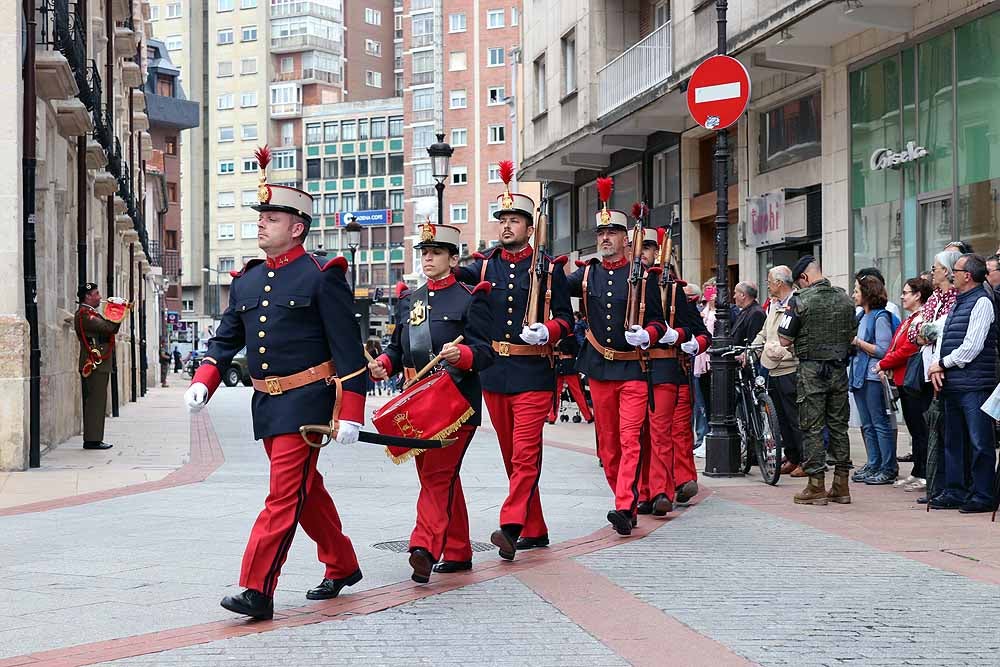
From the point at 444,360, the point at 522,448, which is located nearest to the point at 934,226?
the point at 522,448

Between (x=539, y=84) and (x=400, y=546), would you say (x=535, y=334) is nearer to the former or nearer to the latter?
(x=400, y=546)

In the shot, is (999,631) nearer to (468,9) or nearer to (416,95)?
(468,9)

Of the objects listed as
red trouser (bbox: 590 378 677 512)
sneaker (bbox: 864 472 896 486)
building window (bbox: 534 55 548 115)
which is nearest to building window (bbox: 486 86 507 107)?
building window (bbox: 534 55 548 115)

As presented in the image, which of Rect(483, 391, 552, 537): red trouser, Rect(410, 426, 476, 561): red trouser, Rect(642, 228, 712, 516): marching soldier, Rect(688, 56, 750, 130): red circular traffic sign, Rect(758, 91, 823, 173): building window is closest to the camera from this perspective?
Rect(410, 426, 476, 561): red trouser

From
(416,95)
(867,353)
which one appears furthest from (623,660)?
(416,95)

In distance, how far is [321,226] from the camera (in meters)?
115

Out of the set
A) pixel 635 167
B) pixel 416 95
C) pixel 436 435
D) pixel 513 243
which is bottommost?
pixel 436 435

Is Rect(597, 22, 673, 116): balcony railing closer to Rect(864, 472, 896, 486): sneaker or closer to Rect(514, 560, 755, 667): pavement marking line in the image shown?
Rect(864, 472, 896, 486): sneaker

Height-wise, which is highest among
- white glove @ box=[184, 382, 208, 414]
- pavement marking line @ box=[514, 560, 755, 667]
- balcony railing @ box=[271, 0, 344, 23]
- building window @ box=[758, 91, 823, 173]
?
balcony railing @ box=[271, 0, 344, 23]

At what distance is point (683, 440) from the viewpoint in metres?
11.4

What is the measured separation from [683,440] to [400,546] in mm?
3344

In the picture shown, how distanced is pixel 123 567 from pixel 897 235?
1339 centimetres

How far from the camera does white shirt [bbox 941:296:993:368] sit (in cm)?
1064

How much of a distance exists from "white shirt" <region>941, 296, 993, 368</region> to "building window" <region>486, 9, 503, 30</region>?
3162 inches
